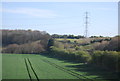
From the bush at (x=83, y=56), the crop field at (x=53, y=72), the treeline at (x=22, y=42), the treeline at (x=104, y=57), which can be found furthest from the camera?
the treeline at (x=22, y=42)

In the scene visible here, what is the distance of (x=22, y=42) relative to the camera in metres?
62.1

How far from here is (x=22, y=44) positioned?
62406mm

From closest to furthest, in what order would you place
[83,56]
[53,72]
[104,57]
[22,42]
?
1. [53,72]
2. [104,57]
3. [83,56]
4. [22,42]

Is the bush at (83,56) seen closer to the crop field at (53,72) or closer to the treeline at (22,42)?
the crop field at (53,72)

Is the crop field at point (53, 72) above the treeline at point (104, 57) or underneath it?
underneath

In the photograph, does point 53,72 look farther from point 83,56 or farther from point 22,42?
point 22,42

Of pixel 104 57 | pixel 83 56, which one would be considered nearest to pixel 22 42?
pixel 83 56

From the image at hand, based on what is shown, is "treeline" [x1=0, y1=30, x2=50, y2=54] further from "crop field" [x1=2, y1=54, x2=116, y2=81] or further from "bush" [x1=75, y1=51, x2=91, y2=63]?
"crop field" [x1=2, y1=54, x2=116, y2=81]

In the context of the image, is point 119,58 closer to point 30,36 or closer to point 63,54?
point 63,54

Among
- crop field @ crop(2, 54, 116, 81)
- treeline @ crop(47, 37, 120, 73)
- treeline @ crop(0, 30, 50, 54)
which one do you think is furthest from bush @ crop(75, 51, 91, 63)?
treeline @ crop(0, 30, 50, 54)

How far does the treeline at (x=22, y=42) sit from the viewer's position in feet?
205

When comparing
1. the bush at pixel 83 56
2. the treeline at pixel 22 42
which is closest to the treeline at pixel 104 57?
the bush at pixel 83 56

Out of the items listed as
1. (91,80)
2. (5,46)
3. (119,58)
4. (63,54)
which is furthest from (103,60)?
(5,46)

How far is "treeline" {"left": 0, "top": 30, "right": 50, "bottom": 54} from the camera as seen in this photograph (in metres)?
62.5
